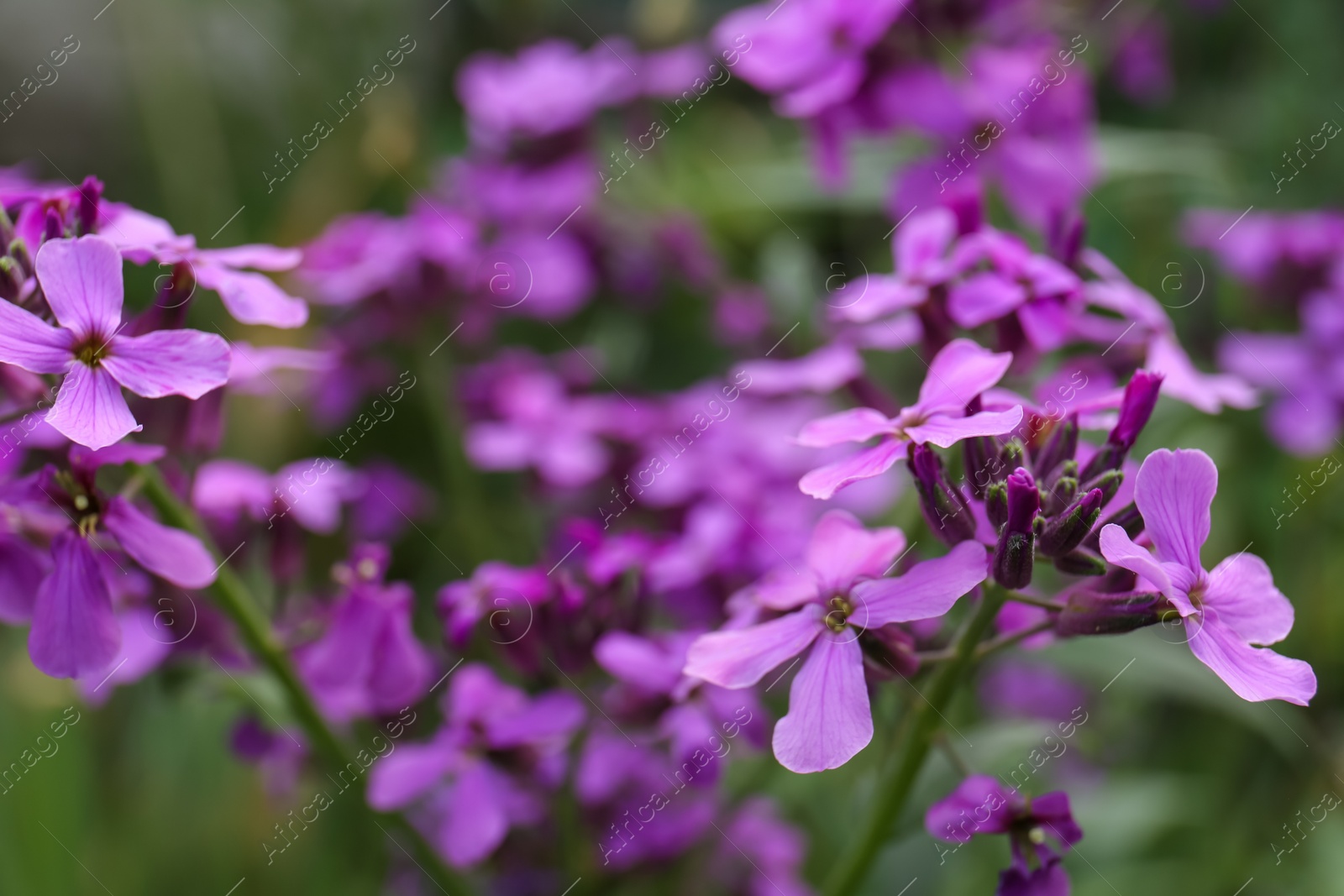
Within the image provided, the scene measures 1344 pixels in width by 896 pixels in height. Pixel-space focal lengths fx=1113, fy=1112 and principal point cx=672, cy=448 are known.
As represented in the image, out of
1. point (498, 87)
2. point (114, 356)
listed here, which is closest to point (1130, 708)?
point (498, 87)

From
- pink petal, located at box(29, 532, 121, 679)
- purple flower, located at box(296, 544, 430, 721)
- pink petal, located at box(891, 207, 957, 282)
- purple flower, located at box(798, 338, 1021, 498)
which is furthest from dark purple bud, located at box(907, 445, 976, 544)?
pink petal, located at box(29, 532, 121, 679)

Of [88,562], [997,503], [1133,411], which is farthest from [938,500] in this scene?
[88,562]

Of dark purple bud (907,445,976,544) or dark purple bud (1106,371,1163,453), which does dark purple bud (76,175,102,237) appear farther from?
dark purple bud (1106,371,1163,453)

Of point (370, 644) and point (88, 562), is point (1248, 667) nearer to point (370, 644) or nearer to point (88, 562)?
point (370, 644)

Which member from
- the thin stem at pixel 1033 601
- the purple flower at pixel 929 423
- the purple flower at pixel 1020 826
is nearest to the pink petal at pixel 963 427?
the purple flower at pixel 929 423

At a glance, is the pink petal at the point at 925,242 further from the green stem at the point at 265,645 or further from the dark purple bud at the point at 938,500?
the green stem at the point at 265,645

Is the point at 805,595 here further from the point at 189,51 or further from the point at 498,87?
the point at 189,51
